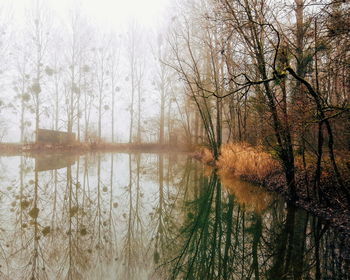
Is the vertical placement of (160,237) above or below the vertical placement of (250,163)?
below

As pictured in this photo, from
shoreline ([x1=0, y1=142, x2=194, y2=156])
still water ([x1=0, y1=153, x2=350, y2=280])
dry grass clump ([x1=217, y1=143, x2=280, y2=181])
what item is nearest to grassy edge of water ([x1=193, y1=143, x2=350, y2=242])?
dry grass clump ([x1=217, y1=143, x2=280, y2=181])

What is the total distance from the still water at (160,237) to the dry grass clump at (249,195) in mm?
54

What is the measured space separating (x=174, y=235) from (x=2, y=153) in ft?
62.7

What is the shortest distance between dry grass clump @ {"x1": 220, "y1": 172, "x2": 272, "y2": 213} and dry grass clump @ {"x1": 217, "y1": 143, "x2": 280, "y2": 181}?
0.64 m

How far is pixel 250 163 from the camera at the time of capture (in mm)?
8453

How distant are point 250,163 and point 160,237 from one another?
592 centimetres

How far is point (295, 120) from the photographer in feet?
15.9

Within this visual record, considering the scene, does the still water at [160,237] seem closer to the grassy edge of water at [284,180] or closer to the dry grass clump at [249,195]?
the dry grass clump at [249,195]

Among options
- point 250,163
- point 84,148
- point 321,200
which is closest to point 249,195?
point 321,200

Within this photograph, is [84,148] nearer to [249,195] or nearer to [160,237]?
[249,195]

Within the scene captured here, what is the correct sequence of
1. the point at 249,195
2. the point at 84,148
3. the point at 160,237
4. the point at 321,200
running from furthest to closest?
the point at 84,148 → the point at 249,195 → the point at 321,200 → the point at 160,237

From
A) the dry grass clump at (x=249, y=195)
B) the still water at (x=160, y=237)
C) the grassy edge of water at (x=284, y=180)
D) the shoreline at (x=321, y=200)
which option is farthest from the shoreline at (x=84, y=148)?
the shoreline at (x=321, y=200)

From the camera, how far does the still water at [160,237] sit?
261 cm

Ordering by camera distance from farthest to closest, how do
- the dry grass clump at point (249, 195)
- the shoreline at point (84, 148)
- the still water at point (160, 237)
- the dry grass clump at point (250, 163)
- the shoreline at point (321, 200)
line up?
the shoreline at point (84, 148) < the dry grass clump at point (250, 163) < the dry grass clump at point (249, 195) < the shoreline at point (321, 200) < the still water at point (160, 237)
